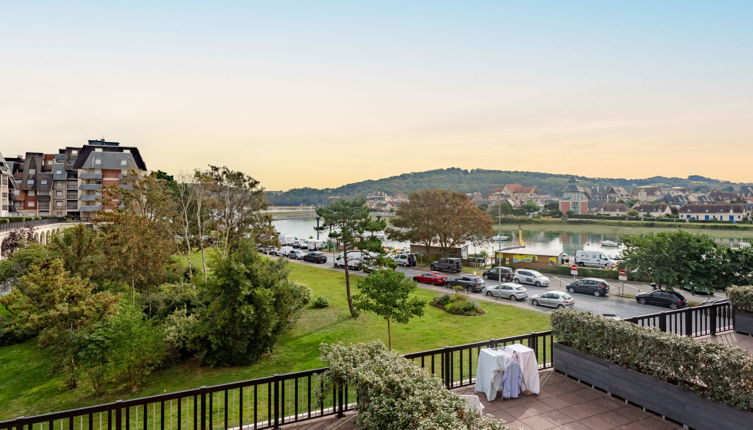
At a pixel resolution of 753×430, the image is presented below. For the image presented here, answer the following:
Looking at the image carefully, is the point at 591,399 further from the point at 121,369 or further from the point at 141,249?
the point at 141,249

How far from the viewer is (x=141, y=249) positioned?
22.8 meters

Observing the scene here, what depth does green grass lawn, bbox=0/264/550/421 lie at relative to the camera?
15.6 metres

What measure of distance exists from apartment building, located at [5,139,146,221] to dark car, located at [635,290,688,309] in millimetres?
74381

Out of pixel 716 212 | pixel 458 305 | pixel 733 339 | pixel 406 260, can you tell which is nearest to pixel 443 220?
pixel 406 260

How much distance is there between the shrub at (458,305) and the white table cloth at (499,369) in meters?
17.2

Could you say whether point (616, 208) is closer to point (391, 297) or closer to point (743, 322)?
point (391, 297)

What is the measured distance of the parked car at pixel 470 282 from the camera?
3284 centimetres

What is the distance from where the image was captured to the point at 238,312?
16750 mm

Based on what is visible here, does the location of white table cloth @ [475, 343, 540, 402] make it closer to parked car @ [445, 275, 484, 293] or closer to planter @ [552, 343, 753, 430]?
planter @ [552, 343, 753, 430]

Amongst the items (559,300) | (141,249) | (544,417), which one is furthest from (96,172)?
(544,417)

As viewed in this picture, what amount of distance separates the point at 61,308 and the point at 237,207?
21915mm

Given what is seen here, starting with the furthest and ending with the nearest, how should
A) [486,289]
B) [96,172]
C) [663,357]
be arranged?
[96,172] → [486,289] → [663,357]

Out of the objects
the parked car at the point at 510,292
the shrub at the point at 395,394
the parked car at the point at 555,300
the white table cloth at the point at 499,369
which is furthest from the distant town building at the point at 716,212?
the shrub at the point at 395,394

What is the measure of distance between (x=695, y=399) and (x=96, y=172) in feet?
277
